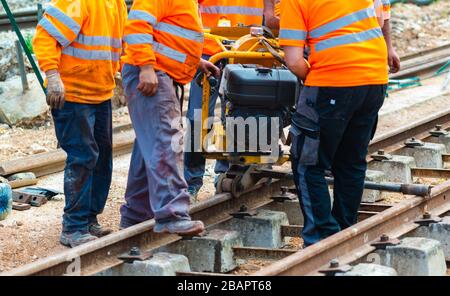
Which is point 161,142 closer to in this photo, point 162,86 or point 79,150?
point 162,86

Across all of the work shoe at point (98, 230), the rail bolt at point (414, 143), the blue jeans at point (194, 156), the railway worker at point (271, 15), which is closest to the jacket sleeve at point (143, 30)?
the work shoe at point (98, 230)

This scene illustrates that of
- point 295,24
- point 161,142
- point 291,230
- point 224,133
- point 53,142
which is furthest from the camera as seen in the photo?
point 53,142

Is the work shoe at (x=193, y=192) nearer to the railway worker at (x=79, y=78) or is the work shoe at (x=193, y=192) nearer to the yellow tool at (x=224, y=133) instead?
the yellow tool at (x=224, y=133)

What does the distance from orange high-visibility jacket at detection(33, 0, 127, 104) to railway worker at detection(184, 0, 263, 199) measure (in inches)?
33.8

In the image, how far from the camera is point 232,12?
8.83m

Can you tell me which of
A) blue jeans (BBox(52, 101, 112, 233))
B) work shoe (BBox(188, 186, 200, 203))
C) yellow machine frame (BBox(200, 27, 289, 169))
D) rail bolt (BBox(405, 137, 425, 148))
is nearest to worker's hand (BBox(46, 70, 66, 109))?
blue jeans (BBox(52, 101, 112, 233))

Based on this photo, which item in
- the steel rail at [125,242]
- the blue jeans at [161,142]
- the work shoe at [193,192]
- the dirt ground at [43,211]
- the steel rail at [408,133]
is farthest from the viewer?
the steel rail at [408,133]

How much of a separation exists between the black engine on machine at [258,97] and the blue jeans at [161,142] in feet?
1.46

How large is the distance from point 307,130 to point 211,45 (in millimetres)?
1753

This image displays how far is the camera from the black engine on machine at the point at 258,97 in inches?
284

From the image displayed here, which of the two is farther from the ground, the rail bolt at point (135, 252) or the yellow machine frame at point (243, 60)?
the yellow machine frame at point (243, 60)

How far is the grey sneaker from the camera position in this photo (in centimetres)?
719

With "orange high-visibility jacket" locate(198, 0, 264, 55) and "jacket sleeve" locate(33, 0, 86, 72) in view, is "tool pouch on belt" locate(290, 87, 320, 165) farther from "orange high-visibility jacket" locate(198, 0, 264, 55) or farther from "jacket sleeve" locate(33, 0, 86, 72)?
"orange high-visibility jacket" locate(198, 0, 264, 55)

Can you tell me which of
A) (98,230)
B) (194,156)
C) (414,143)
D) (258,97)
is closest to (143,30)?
(258,97)
